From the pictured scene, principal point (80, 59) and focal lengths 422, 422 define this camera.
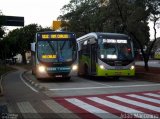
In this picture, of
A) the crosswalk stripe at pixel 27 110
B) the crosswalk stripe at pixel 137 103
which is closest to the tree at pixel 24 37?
the crosswalk stripe at pixel 137 103

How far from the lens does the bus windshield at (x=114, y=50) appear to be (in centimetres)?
2717

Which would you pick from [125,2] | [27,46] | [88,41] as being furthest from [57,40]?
[27,46]

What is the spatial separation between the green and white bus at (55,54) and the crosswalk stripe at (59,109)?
1116cm

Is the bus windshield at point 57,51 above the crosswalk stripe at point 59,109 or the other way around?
above

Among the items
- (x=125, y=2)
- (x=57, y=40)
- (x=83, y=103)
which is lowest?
(x=83, y=103)

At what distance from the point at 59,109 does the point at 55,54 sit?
1367 cm

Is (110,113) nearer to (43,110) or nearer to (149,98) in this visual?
(43,110)

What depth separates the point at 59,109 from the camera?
531 inches

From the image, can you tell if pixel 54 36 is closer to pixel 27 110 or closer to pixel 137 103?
pixel 137 103

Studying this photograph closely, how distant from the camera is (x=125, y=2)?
3244 cm

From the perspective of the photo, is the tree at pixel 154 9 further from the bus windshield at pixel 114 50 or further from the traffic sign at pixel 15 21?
the traffic sign at pixel 15 21

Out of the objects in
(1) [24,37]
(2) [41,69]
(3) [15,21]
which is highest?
(1) [24,37]

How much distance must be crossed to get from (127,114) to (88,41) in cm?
1845

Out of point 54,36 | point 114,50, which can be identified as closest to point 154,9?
point 114,50
